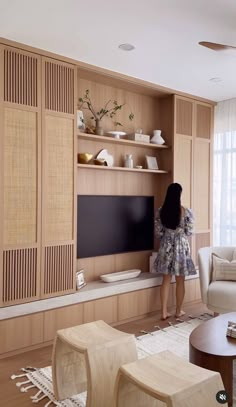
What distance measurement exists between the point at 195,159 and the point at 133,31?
2454 mm

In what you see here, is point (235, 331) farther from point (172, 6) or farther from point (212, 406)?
point (172, 6)

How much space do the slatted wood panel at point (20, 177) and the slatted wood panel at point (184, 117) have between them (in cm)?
215

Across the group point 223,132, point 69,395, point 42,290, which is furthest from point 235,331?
point 223,132

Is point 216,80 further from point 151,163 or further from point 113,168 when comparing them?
point 113,168

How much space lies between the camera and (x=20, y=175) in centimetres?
338

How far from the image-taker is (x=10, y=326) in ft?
10.8

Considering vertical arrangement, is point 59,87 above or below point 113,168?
above

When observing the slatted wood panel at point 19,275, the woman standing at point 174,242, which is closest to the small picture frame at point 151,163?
the woman standing at point 174,242

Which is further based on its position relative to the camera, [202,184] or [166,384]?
[202,184]

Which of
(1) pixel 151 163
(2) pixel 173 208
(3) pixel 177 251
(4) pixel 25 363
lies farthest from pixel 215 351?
(1) pixel 151 163

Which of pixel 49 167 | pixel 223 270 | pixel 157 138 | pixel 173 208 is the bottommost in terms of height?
pixel 223 270

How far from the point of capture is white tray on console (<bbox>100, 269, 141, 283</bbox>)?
4.19 m

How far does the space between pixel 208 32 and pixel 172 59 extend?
2.12 feet

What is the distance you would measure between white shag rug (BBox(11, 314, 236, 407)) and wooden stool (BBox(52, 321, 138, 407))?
8cm
